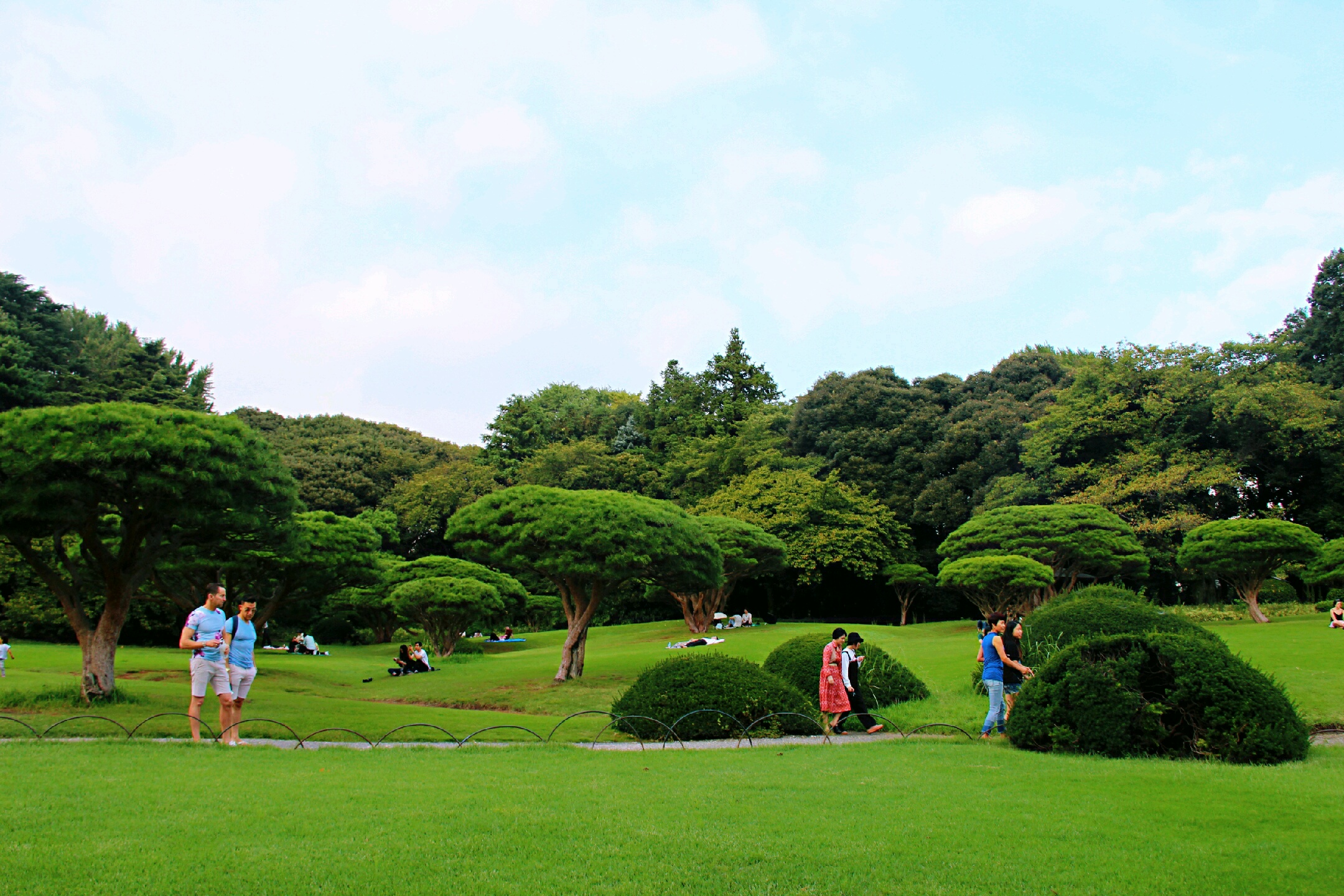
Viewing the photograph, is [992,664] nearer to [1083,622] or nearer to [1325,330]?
[1083,622]

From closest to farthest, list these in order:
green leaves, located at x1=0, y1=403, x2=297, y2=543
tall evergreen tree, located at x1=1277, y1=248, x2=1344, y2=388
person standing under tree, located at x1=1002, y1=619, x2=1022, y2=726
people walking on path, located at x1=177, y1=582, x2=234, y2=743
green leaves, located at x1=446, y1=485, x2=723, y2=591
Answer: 1. people walking on path, located at x1=177, y1=582, x2=234, y2=743
2. person standing under tree, located at x1=1002, y1=619, x2=1022, y2=726
3. green leaves, located at x1=0, y1=403, x2=297, y2=543
4. green leaves, located at x1=446, y1=485, x2=723, y2=591
5. tall evergreen tree, located at x1=1277, y1=248, x2=1344, y2=388

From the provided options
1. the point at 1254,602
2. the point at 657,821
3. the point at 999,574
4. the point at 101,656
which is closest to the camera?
the point at 657,821

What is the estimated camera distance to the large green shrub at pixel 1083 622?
1551 centimetres

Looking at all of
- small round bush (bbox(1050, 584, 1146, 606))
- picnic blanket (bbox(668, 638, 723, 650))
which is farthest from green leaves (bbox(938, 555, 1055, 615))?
picnic blanket (bbox(668, 638, 723, 650))

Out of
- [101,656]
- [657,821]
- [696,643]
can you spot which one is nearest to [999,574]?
[696,643]

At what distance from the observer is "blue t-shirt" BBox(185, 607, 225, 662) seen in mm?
9773

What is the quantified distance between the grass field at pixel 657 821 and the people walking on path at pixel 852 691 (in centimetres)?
160

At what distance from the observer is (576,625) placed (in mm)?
21219

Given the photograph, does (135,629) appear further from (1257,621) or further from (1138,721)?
(1257,621)

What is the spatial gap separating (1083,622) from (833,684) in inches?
251

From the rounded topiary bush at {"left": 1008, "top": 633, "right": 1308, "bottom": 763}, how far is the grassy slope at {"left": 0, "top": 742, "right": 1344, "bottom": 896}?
538 mm

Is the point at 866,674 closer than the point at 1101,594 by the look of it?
Yes

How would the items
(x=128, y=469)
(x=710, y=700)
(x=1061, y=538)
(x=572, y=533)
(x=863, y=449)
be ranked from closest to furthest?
1. (x=710, y=700)
2. (x=128, y=469)
3. (x=572, y=533)
4. (x=1061, y=538)
5. (x=863, y=449)

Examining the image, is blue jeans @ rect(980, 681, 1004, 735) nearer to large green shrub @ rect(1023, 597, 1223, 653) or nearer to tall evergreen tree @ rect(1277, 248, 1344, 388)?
large green shrub @ rect(1023, 597, 1223, 653)
